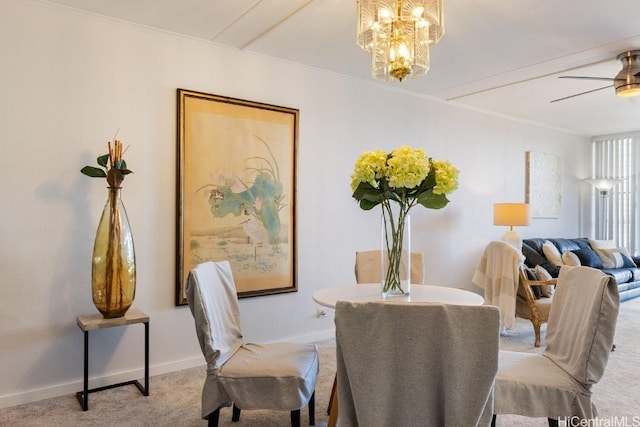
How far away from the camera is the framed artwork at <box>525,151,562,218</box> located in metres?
5.96

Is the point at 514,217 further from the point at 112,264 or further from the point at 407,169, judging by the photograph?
the point at 112,264

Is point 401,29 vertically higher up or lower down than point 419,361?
higher up

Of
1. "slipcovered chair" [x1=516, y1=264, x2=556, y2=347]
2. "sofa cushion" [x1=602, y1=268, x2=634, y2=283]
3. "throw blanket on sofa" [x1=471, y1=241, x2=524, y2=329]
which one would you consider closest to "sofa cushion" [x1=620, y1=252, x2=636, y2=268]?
"sofa cushion" [x1=602, y1=268, x2=634, y2=283]

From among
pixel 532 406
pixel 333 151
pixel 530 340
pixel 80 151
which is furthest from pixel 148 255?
pixel 530 340

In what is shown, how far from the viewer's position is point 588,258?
5.78m

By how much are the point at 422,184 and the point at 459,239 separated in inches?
124

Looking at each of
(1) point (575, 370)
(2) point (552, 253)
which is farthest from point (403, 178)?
(2) point (552, 253)

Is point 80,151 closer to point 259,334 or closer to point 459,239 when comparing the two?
point 259,334

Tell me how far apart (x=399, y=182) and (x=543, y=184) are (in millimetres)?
5083

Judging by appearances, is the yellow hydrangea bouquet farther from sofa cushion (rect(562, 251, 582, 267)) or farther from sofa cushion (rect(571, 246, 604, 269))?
sofa cushion (rect(571, 246, 604, 269))

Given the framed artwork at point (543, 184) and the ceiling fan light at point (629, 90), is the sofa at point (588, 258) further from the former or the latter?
the ceiling fan light at point (629, 90)

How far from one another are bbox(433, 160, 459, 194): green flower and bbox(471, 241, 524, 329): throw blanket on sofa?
2155mm

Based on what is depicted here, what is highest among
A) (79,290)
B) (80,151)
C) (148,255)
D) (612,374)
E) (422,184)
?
(80,151)

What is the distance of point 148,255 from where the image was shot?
3037mm
